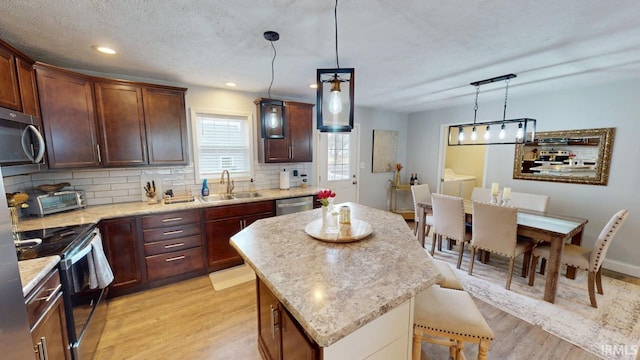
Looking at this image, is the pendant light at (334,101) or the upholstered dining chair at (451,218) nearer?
the pendant light at (334,101)

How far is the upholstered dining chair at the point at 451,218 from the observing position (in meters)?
3.07

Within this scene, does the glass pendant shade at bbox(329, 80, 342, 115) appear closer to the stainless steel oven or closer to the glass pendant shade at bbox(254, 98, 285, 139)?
the glass pendant shade at bbox(254, 98, 285, 139)

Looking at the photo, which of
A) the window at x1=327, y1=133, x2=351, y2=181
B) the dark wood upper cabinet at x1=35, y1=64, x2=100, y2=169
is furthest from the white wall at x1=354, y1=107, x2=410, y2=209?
the dark wood upper cabinet at x1=35, y1=64, x2=100, y2=169

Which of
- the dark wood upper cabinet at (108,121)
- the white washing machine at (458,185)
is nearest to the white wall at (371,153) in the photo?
the white washing machine at (458,185)

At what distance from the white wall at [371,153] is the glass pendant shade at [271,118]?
2195mm

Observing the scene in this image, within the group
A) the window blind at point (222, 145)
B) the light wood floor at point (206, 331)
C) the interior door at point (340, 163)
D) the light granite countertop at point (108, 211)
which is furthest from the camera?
the interior door at point (340, 163)

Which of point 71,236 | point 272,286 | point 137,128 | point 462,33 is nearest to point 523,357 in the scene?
point 272,286

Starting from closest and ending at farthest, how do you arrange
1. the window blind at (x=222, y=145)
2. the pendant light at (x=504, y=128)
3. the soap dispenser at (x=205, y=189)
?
the pendant light at (x=504, y=128), the soap dispenser at (x=205, y=189), the window blind at (x=222, y=145)

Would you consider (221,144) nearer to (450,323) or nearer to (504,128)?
(450,323)

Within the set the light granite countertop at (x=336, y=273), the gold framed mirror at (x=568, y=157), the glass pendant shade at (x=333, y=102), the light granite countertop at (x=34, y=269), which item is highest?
the glass pendant shade at (x=333, y=102)

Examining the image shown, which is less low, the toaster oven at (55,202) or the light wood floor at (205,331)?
the toaster oven at (55,202)

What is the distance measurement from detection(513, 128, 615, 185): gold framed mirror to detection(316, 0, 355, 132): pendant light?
10.1ft

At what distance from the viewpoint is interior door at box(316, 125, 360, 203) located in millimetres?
4520

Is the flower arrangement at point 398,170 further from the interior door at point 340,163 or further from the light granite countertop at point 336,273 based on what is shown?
the light granite countertop at point 336,273
